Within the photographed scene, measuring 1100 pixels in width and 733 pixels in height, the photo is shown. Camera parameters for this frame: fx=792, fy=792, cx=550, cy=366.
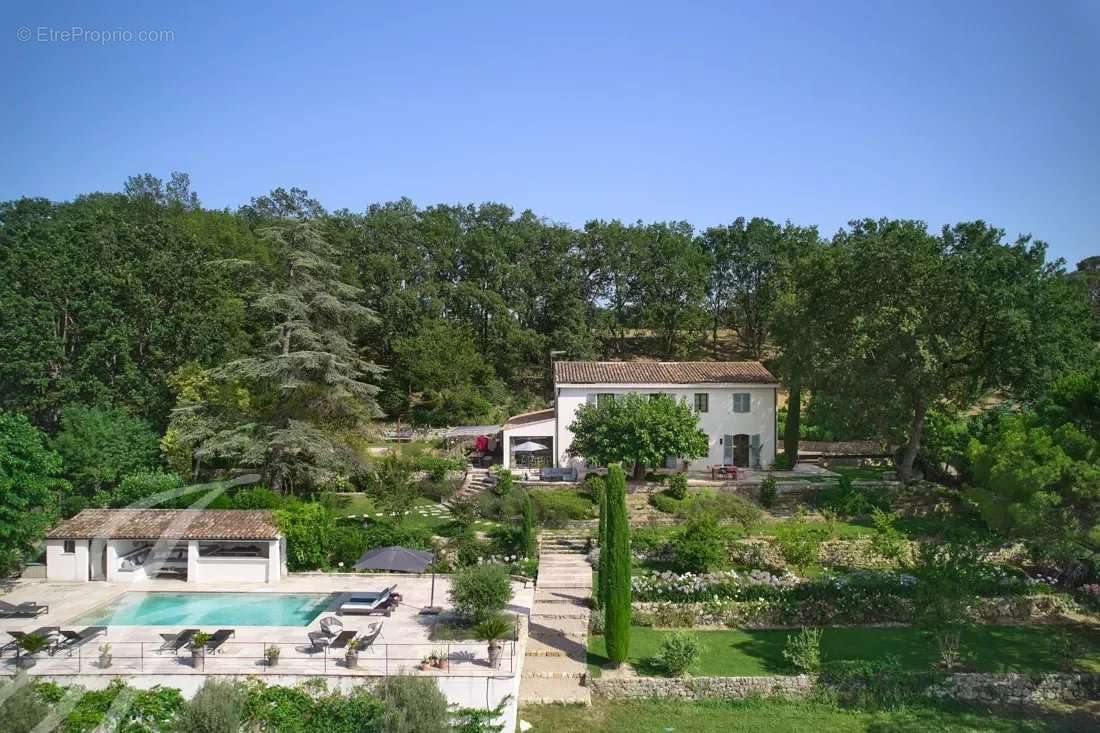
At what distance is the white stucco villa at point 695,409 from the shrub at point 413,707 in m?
21.2

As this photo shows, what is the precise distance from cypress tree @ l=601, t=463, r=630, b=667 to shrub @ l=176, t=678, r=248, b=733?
8.61m

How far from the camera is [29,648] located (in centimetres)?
1733

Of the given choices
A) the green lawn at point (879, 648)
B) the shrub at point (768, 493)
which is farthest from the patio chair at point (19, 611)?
the shrub at point (768, 493)

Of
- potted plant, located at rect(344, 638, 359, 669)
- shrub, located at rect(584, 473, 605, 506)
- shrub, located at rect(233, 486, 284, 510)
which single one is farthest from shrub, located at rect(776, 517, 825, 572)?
shrub, located at rect(233, 486, 284, 510)

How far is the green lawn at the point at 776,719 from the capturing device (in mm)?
16922

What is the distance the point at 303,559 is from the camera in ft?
82.9

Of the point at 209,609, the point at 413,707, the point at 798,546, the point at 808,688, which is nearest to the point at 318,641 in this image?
the point at 413,707

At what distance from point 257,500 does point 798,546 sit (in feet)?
59.0

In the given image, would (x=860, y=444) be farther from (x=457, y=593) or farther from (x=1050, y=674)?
(x=457, y=593)

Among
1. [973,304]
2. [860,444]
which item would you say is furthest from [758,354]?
[973,304]

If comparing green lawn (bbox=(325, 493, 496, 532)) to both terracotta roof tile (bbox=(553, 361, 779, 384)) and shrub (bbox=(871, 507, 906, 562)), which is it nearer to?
terracotta roof tile (bbox=(553, 361, 779, 384))

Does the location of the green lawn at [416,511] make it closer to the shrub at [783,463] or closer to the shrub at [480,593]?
the shrub at [480,593]

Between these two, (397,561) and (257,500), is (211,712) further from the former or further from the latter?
(257,500)

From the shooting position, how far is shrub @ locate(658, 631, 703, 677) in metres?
18.8
